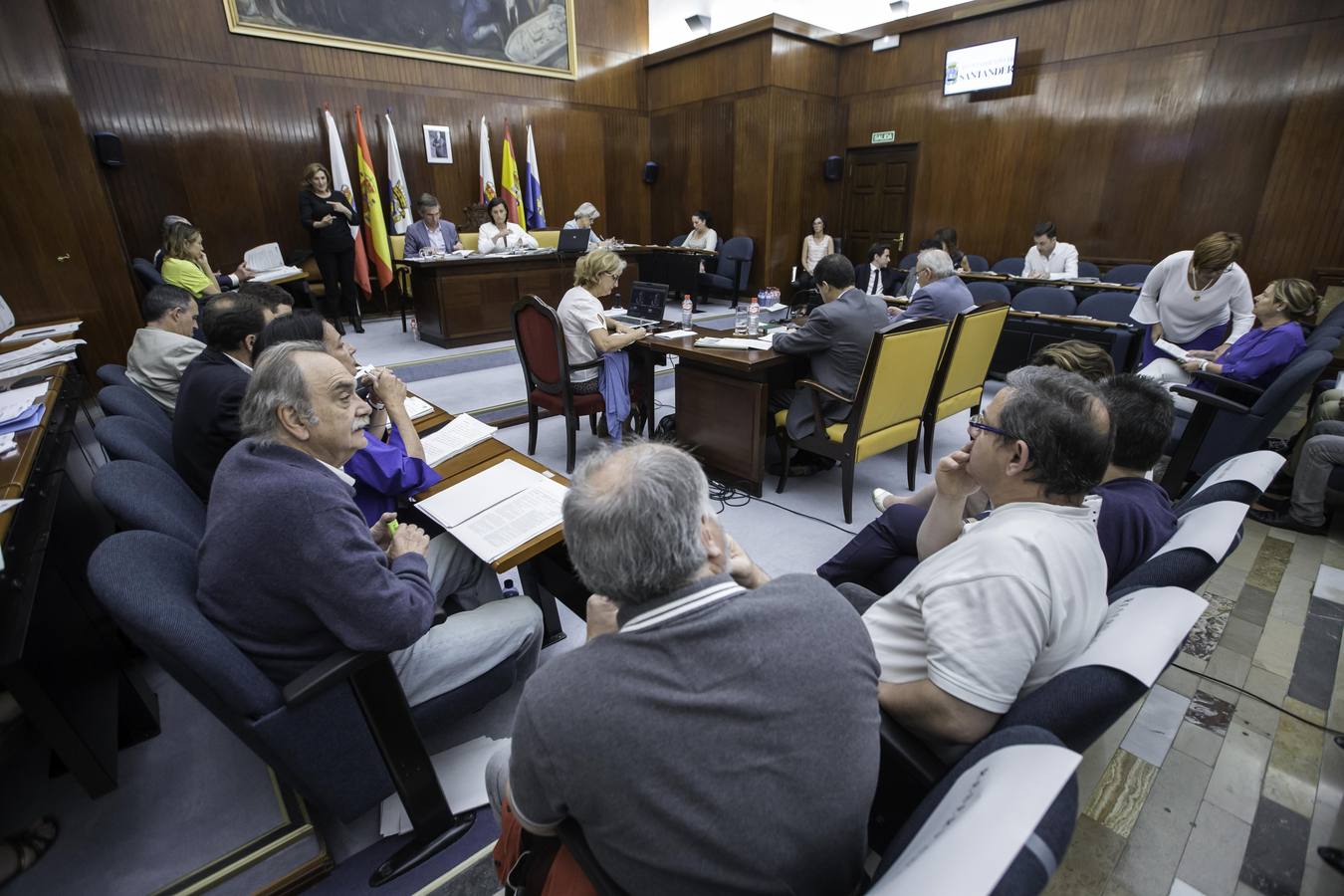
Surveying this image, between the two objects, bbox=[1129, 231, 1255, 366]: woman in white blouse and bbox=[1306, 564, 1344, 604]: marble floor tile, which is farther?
bbox=[1129, 231, 1255, 366]: woman in white blouse

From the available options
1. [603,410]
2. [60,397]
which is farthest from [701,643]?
[60,397]

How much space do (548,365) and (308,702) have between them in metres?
2.39

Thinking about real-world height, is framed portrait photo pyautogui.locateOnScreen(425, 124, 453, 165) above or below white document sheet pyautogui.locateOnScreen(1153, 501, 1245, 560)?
above

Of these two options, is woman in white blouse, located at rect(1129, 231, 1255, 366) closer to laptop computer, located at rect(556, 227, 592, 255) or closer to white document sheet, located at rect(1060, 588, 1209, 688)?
white document sheet, located at rect(1060, 588, 1209, 688)

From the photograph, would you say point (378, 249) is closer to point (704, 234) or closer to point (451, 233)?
point (451, 233)

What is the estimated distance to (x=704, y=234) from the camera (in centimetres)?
809

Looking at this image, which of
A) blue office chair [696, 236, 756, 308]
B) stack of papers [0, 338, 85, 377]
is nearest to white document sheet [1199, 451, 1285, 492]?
stack of papers [0, 338, 85, 377]

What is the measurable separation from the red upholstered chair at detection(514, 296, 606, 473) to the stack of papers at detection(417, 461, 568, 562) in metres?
1.46

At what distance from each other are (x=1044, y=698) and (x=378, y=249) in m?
7.74

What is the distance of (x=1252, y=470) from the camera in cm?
143

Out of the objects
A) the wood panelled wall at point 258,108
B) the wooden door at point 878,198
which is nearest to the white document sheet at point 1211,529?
the wooden door at point 878,198

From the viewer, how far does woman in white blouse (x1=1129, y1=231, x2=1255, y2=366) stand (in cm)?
327

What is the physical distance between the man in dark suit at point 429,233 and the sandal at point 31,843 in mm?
5626

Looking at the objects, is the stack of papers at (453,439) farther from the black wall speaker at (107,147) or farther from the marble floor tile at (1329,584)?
the black wall speaker at (107,147)
